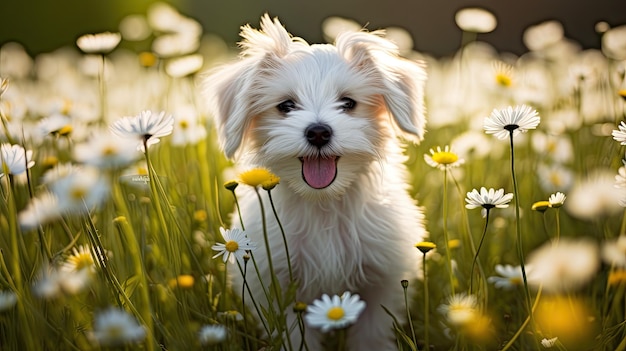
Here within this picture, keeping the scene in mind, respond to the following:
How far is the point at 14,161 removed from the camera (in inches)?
95.0

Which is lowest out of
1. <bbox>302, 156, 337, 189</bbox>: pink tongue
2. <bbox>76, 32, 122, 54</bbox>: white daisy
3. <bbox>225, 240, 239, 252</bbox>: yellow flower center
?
<bbox>225, 240, 239, 252</bbox>: yellow flower center

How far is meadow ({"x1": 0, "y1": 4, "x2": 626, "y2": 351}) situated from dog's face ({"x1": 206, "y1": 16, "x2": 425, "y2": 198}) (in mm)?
295

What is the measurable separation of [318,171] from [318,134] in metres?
0.19

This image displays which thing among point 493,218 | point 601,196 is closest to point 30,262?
point 601,196

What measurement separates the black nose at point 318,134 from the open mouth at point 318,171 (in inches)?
4.9

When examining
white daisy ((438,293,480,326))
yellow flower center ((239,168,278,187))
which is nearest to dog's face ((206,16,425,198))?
yellow flower center ((239,168,278,187))

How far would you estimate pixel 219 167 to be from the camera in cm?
455

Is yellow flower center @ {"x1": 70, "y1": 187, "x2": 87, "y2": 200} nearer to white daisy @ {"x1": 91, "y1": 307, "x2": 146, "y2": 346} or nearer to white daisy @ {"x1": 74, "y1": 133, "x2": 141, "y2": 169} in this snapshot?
white daisy @ {"x1": 74, "y1": 133, "x2": 141, "y2": 169}

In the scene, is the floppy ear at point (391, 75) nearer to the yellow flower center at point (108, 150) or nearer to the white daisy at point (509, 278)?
the white daisy at point (509, 278)

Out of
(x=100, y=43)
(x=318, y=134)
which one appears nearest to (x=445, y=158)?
(x=318, y=134)

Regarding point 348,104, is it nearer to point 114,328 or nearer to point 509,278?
point 509,278

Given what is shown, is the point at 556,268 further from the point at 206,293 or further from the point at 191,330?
the point at 206,293

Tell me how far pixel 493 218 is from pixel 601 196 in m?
1.48

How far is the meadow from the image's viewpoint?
220 cm
